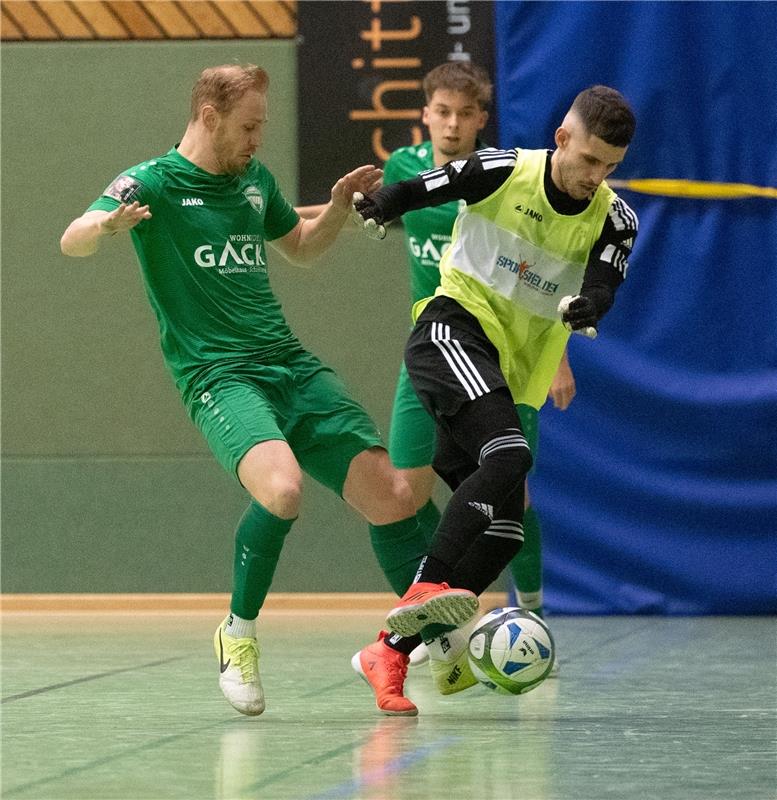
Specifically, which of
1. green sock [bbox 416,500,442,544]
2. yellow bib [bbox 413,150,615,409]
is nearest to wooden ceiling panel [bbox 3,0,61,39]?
green sock [bbox 416,500,442,544]

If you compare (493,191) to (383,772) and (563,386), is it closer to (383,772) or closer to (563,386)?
(563,386)

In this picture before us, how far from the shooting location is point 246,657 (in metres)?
4.18

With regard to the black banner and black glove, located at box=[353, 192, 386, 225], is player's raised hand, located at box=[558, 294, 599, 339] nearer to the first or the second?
black glove, located at box=[353, 192, 386, 225]

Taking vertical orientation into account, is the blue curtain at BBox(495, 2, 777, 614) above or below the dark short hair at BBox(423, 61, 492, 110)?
below

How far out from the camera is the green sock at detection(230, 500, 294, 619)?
420 cm

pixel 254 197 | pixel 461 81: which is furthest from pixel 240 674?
pixel 461 81

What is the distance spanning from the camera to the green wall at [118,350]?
8.05 m

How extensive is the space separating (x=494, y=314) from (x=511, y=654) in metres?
0.98

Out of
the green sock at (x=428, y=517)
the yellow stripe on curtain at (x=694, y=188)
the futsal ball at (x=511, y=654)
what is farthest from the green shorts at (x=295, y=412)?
the yellow stripe on curtain at (x=694, y=188)

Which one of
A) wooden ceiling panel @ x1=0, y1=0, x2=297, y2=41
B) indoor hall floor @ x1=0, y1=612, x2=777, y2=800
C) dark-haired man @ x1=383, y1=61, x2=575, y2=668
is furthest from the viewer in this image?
wooden ceiling panel @ x1=0, y1=0, x2=297, y2=41

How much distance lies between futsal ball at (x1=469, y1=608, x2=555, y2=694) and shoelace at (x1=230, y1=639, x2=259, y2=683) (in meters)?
0.59

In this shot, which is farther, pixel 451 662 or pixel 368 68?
pixel 368 68

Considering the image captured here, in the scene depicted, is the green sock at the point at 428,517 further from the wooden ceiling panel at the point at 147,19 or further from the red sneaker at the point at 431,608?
the wooden ceiling panel at the point at 147,19

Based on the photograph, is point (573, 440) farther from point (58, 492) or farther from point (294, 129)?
point (58, 492)
